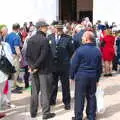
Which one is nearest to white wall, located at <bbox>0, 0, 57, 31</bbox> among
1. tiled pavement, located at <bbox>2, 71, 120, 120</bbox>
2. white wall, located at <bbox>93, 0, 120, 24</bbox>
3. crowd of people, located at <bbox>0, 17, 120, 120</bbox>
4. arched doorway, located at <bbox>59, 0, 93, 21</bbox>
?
white wall, located at <bbox>93, 0, 120, 24</bbox>

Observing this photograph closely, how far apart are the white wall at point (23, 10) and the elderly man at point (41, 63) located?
1695 centimetres

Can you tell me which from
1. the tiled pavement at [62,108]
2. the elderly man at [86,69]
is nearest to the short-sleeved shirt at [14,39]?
the tiled pavement at [62,108]

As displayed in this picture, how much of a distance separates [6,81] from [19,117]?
2.63 ft

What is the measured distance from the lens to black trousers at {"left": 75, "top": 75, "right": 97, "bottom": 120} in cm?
905

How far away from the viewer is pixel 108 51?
15.6 m

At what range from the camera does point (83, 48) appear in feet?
29.5

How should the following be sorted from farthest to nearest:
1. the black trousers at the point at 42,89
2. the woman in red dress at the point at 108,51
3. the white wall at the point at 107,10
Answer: the white wall at the point at 107,10 → the woman in red dress at the point at 108,51 → the black trousers at the point at 42,89

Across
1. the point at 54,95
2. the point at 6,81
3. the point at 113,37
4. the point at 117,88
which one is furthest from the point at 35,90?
the point at 113,37

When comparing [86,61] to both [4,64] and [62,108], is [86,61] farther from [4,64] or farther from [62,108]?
[62,108]

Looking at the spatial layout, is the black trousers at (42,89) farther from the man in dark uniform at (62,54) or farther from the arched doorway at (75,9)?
the arched doorway at (75,9)

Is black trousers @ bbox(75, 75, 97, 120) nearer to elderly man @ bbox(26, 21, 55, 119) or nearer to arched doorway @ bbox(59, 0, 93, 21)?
elderly man @ bbox(26, 21, 55, 119)

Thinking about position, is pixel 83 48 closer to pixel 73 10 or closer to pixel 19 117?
pixel 19 117

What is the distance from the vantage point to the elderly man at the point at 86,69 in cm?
898

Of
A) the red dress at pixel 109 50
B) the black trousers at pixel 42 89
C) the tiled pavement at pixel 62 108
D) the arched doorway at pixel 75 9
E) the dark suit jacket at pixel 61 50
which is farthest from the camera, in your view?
the arched doorway at pixel 75 9
